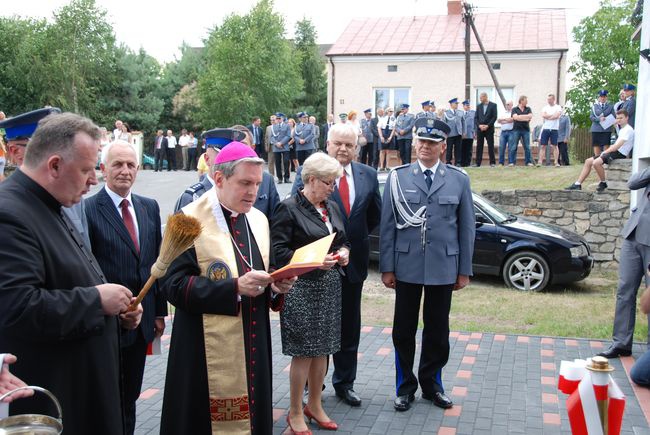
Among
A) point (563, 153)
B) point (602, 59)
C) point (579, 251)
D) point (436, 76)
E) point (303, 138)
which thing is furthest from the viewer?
point (602, 59)

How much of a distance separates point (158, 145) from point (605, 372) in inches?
1215

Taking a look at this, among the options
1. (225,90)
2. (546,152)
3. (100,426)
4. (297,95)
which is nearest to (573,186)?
(546,152)

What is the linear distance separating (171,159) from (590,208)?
23.7m

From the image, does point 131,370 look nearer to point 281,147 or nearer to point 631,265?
point 631,265

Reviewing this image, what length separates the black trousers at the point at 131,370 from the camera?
4.11m

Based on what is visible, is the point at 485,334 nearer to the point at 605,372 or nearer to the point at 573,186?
the point at 605,372

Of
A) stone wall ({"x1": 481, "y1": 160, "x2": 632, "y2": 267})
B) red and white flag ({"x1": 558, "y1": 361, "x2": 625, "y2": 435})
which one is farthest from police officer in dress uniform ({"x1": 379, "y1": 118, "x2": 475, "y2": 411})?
stone wall ({"x1": 481, "y1": 160, "x2": 632, "y2": 267})

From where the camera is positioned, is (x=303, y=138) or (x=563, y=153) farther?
(x=303, y=138)

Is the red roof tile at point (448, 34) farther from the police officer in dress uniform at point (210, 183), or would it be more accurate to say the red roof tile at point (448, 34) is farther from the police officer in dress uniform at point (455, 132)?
the police officer in dress uniform at point (210, 183)

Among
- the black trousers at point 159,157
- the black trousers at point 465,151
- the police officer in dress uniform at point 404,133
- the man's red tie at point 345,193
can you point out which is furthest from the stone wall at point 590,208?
the black trousers at point 159,157

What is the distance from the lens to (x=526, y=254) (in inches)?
412

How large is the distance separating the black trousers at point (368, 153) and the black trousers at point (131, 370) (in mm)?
18048

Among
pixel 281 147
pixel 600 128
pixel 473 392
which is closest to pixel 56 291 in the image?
pixel 473 392

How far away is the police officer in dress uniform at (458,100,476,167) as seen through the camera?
20391mm
